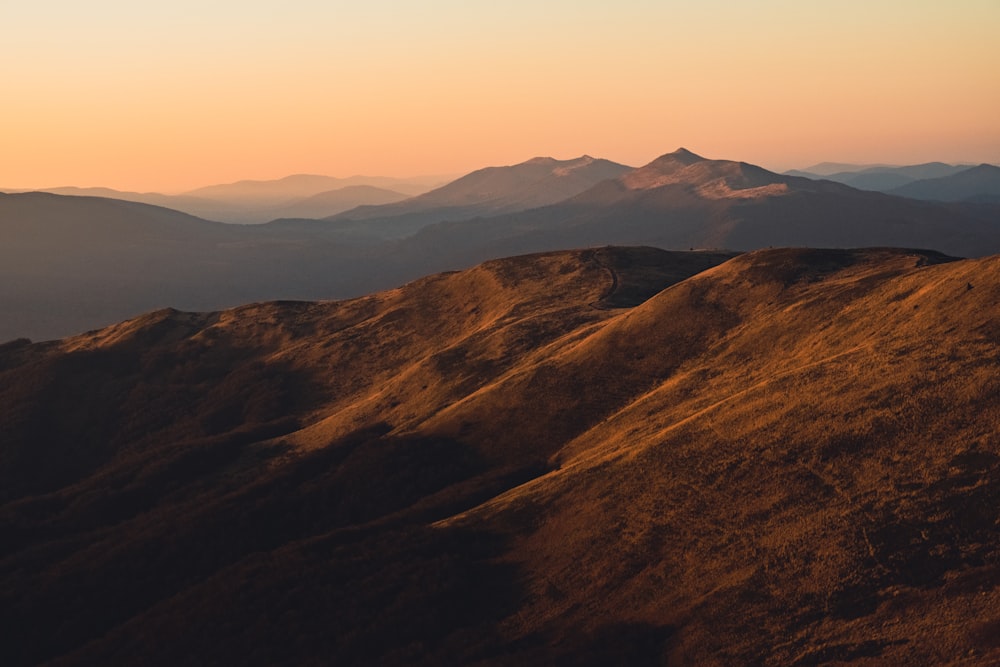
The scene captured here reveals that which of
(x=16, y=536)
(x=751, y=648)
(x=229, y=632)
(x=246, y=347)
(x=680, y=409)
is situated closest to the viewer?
(x=751, y=648)

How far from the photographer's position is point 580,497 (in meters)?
70.5

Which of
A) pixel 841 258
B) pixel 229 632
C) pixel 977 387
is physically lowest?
pixel 229 632

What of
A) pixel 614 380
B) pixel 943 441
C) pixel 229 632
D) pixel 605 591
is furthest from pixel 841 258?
pixel 229 632

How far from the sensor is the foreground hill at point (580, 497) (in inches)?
2026

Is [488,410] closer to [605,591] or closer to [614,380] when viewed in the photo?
[614,380]

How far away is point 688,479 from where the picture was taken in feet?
216

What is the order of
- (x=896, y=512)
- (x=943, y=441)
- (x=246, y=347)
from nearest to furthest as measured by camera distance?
(x=896, y=512), (x=943, y=441), (x=246, y=347)

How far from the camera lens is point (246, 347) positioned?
6826 inches

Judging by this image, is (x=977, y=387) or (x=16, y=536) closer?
(x=977, y=387)

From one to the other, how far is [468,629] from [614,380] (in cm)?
4359

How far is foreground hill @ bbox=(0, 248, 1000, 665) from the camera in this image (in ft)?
169

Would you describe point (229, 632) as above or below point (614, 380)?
below

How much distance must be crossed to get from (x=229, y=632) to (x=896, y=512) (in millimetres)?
49845

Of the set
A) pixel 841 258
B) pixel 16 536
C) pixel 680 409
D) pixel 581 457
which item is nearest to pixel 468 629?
pixel 581 457
